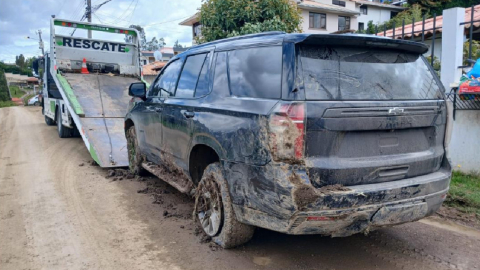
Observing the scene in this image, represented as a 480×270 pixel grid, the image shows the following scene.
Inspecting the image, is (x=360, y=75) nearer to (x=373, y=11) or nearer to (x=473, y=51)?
(x=473, y=51)

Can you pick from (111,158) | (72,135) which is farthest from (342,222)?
(72,135)

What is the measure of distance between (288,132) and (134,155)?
4341 mm

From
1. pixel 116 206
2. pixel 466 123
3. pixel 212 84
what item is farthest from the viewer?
pixel 466 123

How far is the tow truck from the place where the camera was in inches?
316

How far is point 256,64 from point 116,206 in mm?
3065

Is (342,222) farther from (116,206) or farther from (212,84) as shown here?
(116,206)

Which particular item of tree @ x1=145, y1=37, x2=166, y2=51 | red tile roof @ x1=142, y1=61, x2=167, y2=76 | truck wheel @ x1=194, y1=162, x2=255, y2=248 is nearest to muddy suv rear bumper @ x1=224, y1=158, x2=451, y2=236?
truck wheel @ x1=194, y1=162, x2=255, y2=248

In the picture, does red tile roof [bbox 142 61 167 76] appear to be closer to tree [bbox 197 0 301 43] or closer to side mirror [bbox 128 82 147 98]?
tree [bbox 197 0 301 43]

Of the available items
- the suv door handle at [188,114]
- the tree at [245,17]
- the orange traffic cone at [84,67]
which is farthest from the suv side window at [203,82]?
the orange traffic cone at [84,67]

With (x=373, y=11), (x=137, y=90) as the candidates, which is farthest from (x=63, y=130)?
(x=373, y=11)

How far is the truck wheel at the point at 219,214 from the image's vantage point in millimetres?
3713

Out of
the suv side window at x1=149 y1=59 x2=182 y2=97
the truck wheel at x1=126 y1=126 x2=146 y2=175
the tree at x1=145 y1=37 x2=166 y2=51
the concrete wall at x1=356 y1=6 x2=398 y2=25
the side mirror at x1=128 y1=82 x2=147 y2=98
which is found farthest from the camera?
the tree at x1=145 y1=37 x2=166 y2=51

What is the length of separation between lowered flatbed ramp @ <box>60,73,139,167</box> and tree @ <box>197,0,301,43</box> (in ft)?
9.10

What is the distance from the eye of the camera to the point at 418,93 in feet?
11.8
